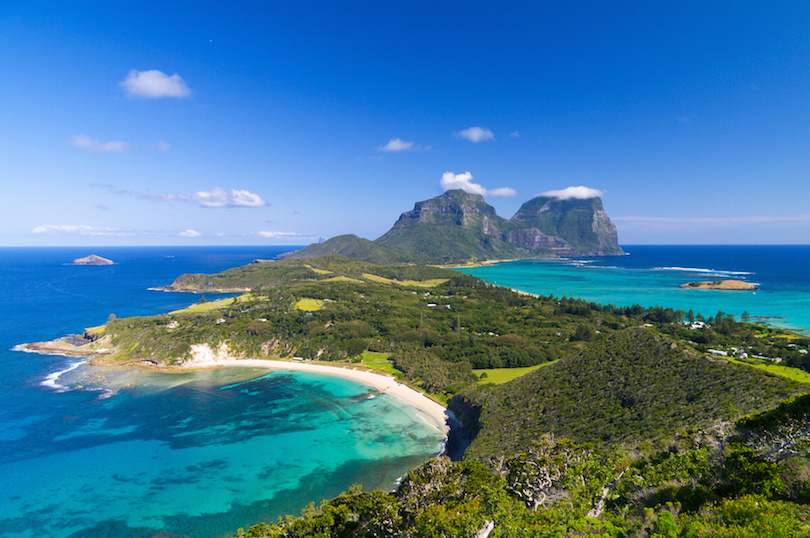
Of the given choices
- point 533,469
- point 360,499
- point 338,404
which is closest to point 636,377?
point 533,469

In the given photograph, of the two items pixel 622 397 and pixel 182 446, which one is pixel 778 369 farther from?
pixel 182 446

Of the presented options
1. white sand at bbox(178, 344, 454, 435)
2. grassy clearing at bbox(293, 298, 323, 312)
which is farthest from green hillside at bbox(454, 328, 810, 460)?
grassy clearing at bbox(293, 298, 323, 312)

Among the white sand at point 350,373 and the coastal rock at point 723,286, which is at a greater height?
the coastal rock at point 723,286

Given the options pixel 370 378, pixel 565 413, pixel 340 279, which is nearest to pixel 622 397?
pixel 565 413

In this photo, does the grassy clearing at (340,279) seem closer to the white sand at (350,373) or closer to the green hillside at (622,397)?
the white sand at (350,373)

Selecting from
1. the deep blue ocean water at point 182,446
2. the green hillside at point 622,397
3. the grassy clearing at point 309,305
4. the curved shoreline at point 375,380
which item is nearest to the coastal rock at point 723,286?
the green hillside at point 622,397

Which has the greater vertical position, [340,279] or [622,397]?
[340,279]

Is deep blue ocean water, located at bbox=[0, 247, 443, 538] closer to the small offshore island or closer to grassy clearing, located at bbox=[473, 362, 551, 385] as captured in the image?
the small offshore island

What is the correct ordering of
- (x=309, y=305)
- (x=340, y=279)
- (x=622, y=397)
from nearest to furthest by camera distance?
1. (x=622, y=397)
2. (x=309, y=305)
3. (x=340, y=279)
